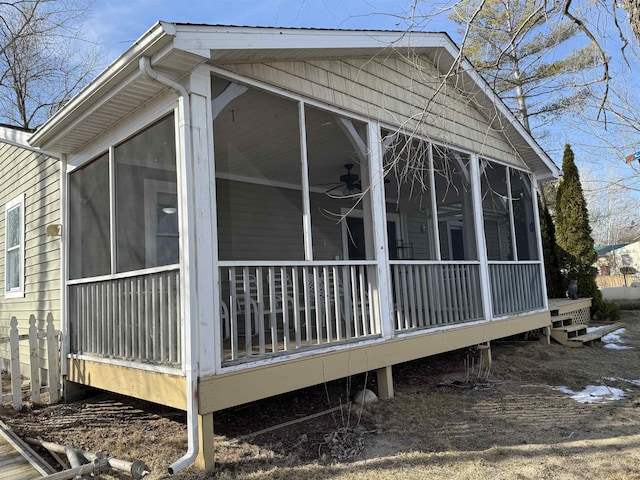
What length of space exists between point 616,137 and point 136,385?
11.0 metres

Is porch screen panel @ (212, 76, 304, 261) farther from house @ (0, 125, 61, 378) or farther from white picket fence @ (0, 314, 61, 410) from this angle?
white picket fence @ (0, 314, 61, 410)

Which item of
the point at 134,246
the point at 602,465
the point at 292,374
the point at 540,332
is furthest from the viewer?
the point at 540,332

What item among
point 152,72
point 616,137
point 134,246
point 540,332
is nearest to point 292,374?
point 134,246

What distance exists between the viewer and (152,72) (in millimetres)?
3379

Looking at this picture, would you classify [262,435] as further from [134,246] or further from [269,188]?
[269,188]

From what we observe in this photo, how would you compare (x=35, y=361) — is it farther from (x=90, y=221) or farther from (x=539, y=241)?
(x=539, y=241)

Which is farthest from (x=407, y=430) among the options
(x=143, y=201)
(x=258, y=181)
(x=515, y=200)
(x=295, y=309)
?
(x=515, y=200)

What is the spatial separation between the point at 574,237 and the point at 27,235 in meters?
11.3

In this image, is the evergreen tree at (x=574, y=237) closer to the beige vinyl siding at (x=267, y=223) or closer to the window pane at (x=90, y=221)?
the beige vinyl siding at (x=267, y=223)

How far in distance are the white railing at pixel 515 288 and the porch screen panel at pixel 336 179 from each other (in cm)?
210

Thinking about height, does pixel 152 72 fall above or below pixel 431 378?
above

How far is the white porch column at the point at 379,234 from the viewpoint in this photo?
4754mm

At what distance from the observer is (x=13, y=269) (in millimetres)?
7168

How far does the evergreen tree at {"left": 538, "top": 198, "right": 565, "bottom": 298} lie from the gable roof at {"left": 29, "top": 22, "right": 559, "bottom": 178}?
7.94 meters
